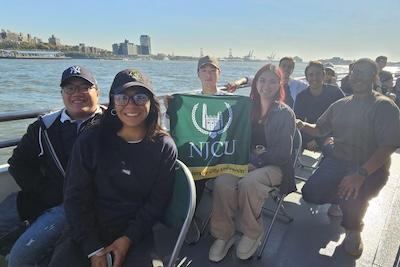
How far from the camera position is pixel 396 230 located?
9.52 feet

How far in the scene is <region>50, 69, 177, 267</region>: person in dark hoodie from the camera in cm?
180

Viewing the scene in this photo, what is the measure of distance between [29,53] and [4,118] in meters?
58.7

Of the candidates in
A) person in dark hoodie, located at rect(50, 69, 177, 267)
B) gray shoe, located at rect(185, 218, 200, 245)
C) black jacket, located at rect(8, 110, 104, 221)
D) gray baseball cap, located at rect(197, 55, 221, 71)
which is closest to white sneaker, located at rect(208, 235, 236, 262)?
gray shoe, located at rect(185, 218, 200, 245)


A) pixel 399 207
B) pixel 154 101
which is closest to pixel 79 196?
pixel 154 101

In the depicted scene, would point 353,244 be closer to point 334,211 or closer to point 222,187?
point 334,211

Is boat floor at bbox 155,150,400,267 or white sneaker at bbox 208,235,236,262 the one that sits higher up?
white sneaker at bbox 208,235,236,262

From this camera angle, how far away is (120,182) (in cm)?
186

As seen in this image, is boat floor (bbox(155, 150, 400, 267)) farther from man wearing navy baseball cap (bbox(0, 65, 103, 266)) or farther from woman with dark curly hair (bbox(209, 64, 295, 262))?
man wearing navy baseball cap (bbox(0, 65, 103, 266))

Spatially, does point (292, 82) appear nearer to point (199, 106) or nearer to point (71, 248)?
point (199, 106)

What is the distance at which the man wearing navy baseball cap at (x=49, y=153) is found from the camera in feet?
7.21

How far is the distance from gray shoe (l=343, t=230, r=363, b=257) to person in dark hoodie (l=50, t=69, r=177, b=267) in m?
1.55

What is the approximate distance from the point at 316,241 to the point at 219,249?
2.82ft

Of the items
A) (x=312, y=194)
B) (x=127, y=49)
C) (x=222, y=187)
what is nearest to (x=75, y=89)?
(x=222, y=187)

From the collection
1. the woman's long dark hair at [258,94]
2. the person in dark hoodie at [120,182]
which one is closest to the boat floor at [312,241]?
the person in dark hoodie at [120,182]
